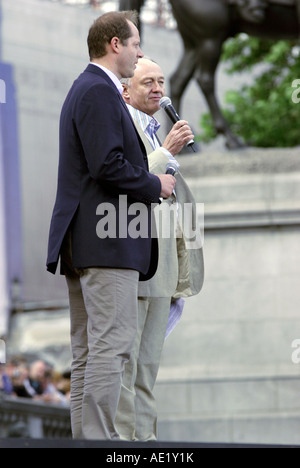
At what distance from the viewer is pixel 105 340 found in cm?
386

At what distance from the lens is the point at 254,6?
32.9ft

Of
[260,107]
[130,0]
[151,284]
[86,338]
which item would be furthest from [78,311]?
[260,107]

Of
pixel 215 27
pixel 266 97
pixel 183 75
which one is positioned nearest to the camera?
pixel 215 27

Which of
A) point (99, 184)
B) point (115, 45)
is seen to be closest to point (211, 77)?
point (115, 45)

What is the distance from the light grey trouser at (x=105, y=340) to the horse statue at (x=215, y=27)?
247 inches

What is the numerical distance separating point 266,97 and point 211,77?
12410mm

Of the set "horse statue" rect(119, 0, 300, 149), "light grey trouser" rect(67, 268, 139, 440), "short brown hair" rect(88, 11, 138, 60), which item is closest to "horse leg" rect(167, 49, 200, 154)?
"horse statue" rect(119, 0, 300, 149)

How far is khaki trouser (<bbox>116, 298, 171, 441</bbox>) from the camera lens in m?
4.30

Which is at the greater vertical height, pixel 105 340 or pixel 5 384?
pixel 105 340

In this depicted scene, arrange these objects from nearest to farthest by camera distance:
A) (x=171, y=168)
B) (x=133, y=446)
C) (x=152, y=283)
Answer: (x=133, y=446) < (x=171, y=168) < (x=152, y=283)

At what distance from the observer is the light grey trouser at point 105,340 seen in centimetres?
383

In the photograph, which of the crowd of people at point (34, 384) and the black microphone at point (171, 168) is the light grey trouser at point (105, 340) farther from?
the crowd of people at point (34, 384)

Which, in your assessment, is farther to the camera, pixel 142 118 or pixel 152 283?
pixel 142 118

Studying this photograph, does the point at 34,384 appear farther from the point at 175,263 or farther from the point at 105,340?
the point at 105,340
